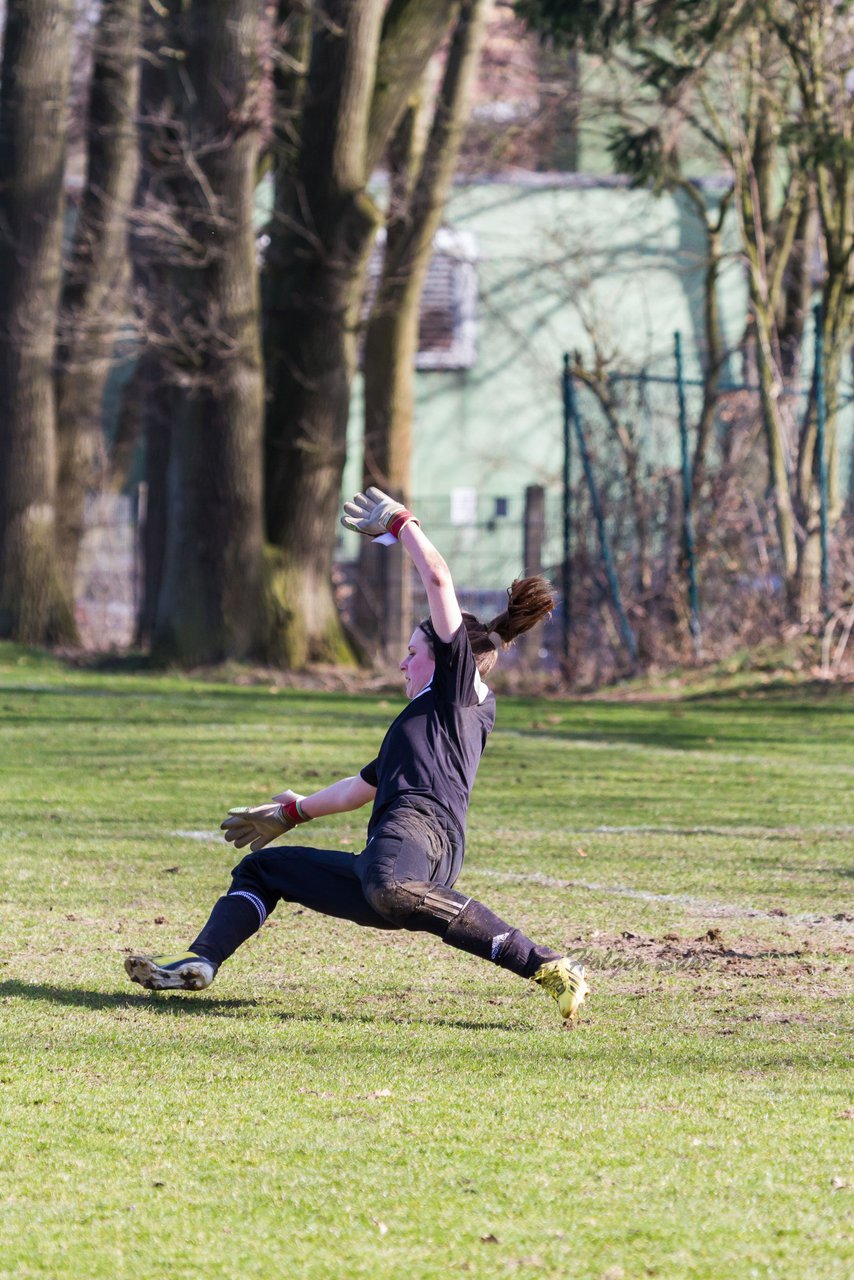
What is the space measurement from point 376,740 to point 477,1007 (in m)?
7.85

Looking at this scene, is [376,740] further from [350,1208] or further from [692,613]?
[350,1208]

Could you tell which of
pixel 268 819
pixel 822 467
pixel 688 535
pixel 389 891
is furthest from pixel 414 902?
pixel 688 535

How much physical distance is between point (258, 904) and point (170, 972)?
399 millimetres

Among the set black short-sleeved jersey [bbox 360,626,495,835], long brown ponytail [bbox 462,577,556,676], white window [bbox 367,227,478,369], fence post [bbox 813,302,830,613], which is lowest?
black short-sleeved jersey [bbox 360,626,495,835]

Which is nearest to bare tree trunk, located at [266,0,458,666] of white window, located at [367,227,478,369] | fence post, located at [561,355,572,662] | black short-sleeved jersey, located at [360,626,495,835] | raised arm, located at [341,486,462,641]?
fence post, located at [561,355,572,662]

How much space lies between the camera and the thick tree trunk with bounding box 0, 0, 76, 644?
69.4 feet

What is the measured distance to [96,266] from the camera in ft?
76.2

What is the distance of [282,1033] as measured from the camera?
515 cm

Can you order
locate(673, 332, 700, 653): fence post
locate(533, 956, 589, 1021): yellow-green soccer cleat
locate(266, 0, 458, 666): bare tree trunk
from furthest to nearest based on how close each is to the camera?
1. locate(266, 0, 458, 666): bare tree trunk
2. locate(673, 332, 700, 653): fence post
3. locate(533, 956, 589, 1021): yellow-green soccer cleat

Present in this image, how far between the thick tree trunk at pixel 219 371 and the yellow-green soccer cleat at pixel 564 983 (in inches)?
529

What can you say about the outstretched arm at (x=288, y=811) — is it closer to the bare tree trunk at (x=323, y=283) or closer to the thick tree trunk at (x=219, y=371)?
→ the thick tree trunk at (x=219, y=371)

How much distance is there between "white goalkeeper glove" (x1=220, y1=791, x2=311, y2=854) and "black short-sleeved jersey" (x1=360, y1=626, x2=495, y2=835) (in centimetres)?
43

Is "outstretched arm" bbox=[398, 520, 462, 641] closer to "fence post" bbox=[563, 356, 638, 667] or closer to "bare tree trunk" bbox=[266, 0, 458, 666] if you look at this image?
"fence post" bbox=[563, 356, 638, 667]

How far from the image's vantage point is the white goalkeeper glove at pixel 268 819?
19.5 feet
